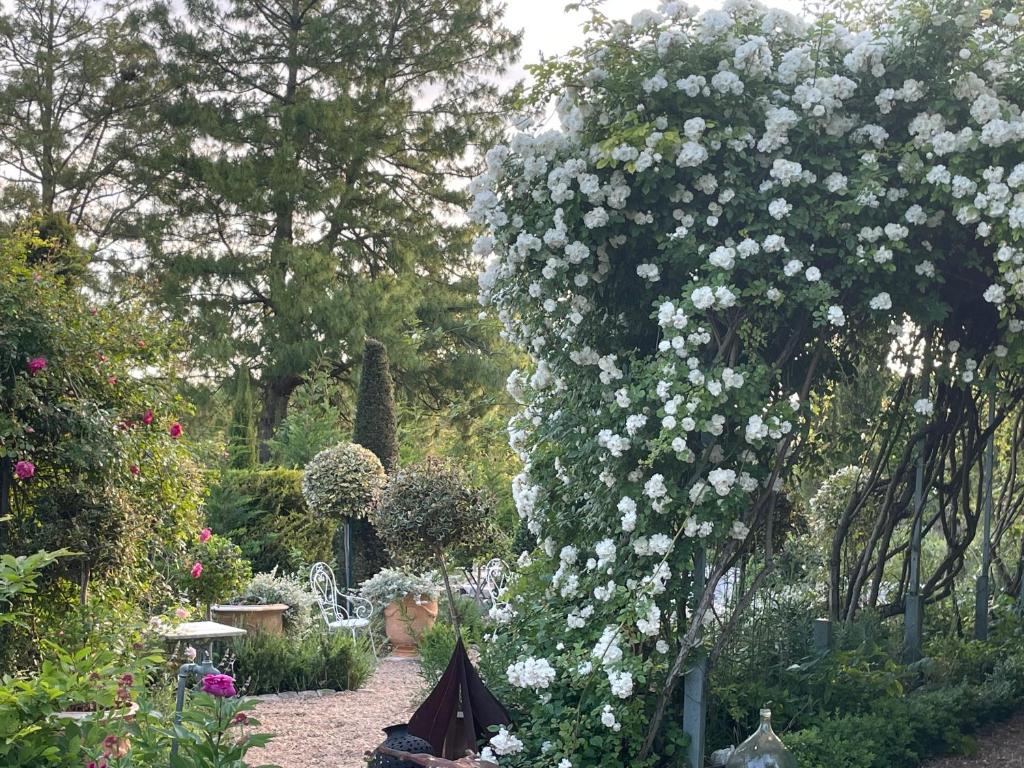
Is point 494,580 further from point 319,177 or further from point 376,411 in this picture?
point 319,177

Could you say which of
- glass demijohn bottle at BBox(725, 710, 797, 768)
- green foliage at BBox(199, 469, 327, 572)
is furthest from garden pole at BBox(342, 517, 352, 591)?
glass demijohn bottle at BBox(725, 710, 797, 768)

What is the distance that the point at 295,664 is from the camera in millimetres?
6305

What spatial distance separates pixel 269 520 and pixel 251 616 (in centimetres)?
278

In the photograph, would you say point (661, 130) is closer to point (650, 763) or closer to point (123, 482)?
point (650, 763)

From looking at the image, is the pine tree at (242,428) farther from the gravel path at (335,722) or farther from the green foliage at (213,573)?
the gravel path at (335,722)

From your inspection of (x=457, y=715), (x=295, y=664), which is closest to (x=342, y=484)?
(x=295, y=664)

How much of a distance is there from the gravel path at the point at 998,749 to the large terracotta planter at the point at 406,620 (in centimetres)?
442

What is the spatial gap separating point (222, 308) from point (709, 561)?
10.7m

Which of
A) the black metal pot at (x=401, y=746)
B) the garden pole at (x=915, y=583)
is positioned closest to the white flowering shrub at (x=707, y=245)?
the black metal pot at (x=401, y=746)

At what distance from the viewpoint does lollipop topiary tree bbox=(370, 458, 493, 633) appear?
5.68 meters

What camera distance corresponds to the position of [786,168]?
10.9 ft

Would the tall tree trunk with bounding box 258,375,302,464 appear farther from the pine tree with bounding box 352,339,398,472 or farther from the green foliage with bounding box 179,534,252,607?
the green foliage with bounding box 179,534,252,607

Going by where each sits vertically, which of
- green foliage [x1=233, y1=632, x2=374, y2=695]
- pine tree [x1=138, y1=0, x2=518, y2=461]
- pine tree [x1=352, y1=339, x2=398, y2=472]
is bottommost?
green foliage [x1=233, y1=632, x2=374, y2=695]

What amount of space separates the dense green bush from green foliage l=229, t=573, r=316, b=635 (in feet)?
5.75
